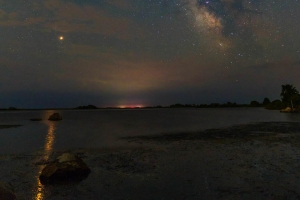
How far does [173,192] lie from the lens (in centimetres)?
1239

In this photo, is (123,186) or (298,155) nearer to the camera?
(123,186)

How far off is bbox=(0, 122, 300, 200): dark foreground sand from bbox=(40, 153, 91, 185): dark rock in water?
0.62 meters

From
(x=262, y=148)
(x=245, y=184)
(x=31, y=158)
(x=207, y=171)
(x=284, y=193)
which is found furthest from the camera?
(x=262, y=148)

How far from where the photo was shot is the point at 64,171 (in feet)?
49.2

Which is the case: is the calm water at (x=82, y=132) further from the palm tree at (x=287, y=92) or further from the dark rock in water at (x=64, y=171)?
the palm tree at (x=287, y=92)

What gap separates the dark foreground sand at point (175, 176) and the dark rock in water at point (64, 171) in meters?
0.62

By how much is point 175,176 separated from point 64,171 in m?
7.11

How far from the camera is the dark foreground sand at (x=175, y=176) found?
1216 cm

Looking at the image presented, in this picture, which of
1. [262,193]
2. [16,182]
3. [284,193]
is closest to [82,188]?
[16,182]

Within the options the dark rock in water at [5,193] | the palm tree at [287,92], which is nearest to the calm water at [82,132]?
the dark rock in water at [5,193]

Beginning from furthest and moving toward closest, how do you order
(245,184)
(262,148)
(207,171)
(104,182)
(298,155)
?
1. (262,148)
2. (298,155)
3. (207,171)
4. (104,182)
5. (245,184)

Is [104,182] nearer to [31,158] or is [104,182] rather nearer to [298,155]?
[31,158]

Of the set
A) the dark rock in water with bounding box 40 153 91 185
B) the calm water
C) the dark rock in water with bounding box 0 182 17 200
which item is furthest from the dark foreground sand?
the calm water

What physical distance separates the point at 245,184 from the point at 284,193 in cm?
203
